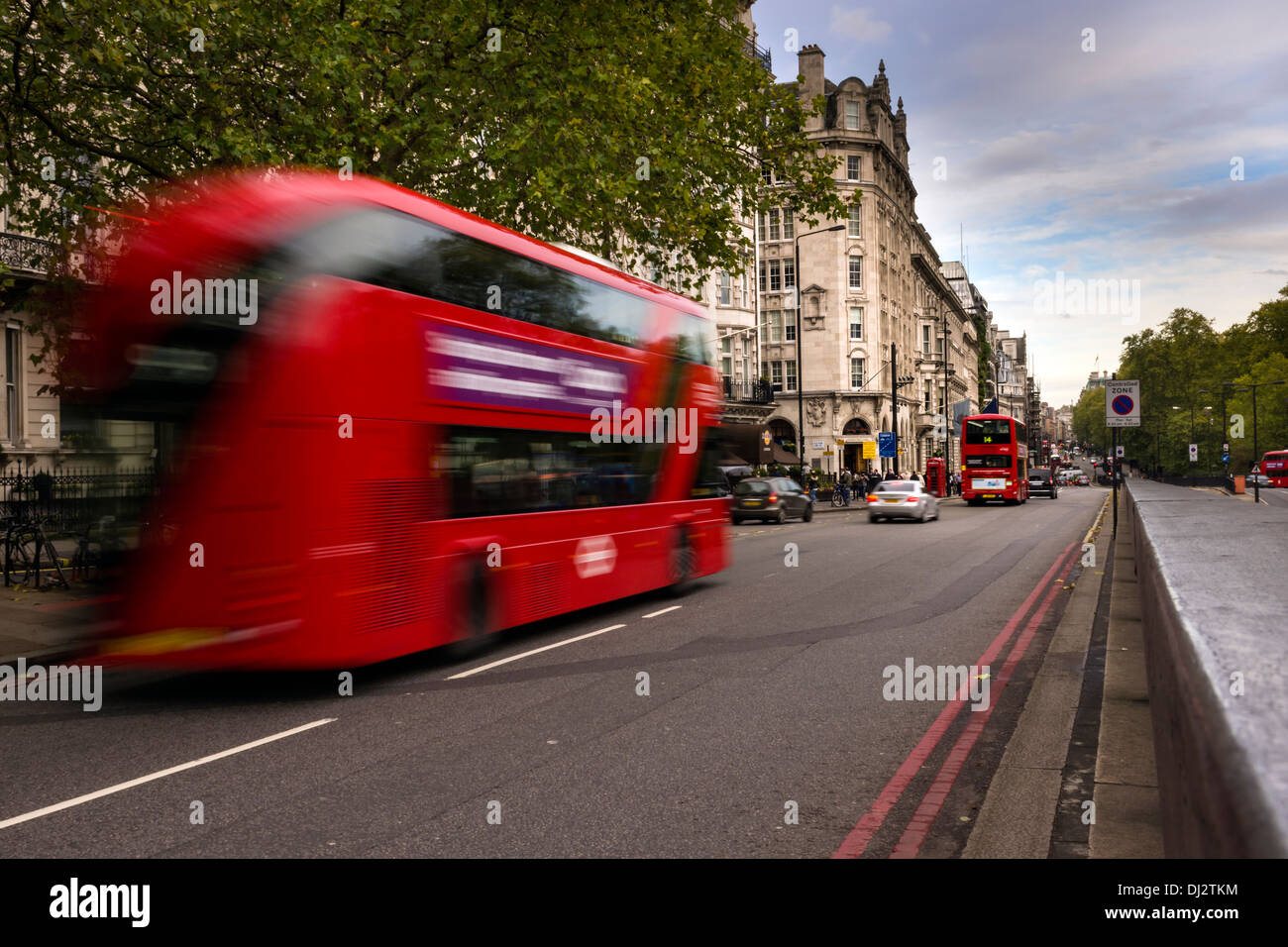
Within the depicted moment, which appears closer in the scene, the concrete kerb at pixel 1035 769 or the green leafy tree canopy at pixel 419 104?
the concrete kerb at pixel 1035 769

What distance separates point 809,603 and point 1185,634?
9835 mm

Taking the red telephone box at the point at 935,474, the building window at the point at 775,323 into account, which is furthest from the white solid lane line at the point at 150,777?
the building window at the point at 775,323

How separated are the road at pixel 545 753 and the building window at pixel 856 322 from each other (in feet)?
187

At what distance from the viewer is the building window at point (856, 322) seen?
2584 inches

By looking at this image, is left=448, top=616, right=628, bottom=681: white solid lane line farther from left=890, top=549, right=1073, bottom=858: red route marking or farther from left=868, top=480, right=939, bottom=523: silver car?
left=868, top=480, right=939, bottom=523: silver car

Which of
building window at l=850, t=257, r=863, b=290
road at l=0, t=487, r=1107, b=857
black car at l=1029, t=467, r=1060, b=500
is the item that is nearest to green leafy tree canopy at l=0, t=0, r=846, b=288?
road at l=0, t=487, r=1107, b=857

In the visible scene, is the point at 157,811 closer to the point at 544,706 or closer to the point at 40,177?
the point at 544,706

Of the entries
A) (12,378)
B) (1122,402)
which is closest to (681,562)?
(1122,402)

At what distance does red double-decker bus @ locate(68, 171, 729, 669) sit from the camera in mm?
6746

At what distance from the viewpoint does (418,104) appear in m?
14.7

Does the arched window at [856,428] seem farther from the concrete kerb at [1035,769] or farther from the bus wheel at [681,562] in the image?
the concrete kerb at [1035,769]

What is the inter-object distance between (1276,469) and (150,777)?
67427 mm

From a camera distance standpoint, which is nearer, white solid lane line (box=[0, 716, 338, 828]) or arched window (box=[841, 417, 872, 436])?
white solid lane line (box=[0, 716, 338, 828])

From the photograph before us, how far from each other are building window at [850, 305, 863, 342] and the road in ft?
187
